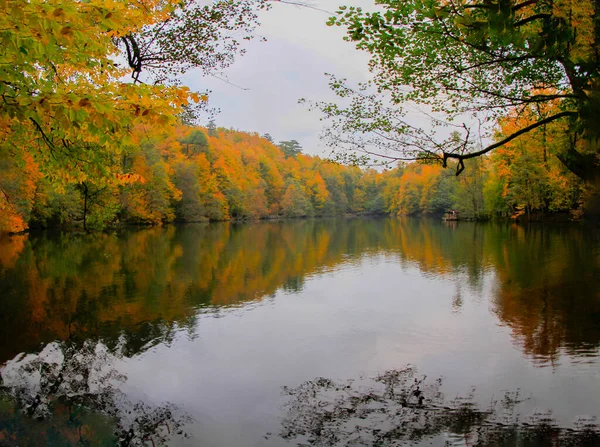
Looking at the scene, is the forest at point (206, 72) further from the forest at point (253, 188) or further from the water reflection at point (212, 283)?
the water reflection at point (212, 283)

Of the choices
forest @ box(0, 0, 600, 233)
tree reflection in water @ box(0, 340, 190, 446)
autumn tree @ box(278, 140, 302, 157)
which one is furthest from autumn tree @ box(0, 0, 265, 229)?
autumn tree @ box(278, 140, 302, 157)

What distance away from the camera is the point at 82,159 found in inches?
306

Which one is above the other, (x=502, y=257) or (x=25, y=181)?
(x=25, y=181)

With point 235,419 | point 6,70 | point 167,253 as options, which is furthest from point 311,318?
point 167,253

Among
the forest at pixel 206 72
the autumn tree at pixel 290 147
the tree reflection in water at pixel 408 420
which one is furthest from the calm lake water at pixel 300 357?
the autumn tree at pixel 290 147

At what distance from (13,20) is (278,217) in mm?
101455

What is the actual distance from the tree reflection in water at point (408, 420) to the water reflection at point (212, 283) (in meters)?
2.84

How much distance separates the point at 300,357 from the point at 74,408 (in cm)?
424

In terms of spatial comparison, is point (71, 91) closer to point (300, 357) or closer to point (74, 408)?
point (74, 408)

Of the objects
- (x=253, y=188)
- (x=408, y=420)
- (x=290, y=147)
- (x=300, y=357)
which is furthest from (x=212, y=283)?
(x=290, y=147)

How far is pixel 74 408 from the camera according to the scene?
22.8 feet

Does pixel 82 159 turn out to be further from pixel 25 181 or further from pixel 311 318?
pixel 25 181

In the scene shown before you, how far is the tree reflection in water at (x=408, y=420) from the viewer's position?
591cm

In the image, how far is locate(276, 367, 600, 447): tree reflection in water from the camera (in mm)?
5910
